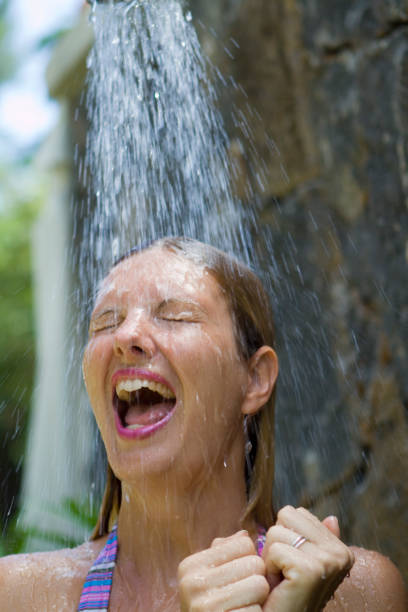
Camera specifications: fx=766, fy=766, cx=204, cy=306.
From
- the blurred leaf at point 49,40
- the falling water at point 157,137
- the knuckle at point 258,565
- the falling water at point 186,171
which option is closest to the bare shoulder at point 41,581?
the knuckle at point 258,565

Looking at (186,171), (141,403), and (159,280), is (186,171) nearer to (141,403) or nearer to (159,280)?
(159,280)

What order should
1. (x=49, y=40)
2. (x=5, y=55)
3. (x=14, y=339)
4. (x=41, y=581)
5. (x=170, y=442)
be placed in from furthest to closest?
(x=5, y=55), (x=14, y=339), (x=49, y=40), (x=41, y=581), (x=170, y=442)

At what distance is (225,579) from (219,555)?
0.05 metres

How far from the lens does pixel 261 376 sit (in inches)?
79.8

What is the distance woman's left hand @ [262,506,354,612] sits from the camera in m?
1.49

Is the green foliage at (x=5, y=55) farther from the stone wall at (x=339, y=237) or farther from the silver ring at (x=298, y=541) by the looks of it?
the silver ring at (x=298, y=541)

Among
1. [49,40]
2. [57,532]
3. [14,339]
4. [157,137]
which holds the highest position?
[49,40]

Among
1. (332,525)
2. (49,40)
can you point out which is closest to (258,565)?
(332,525)

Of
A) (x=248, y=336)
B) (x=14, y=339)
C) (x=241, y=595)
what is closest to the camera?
(x=241, y=595)

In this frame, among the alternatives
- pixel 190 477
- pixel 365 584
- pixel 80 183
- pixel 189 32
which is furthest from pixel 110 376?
pixel 80 183

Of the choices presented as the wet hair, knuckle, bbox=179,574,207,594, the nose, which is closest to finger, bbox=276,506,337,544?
knuckle, bbox=179,574,207,594

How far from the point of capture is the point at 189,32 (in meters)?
4.11

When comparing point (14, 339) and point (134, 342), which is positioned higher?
point (134, 342)

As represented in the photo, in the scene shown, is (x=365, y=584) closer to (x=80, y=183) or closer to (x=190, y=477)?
(x=190, y=477)
